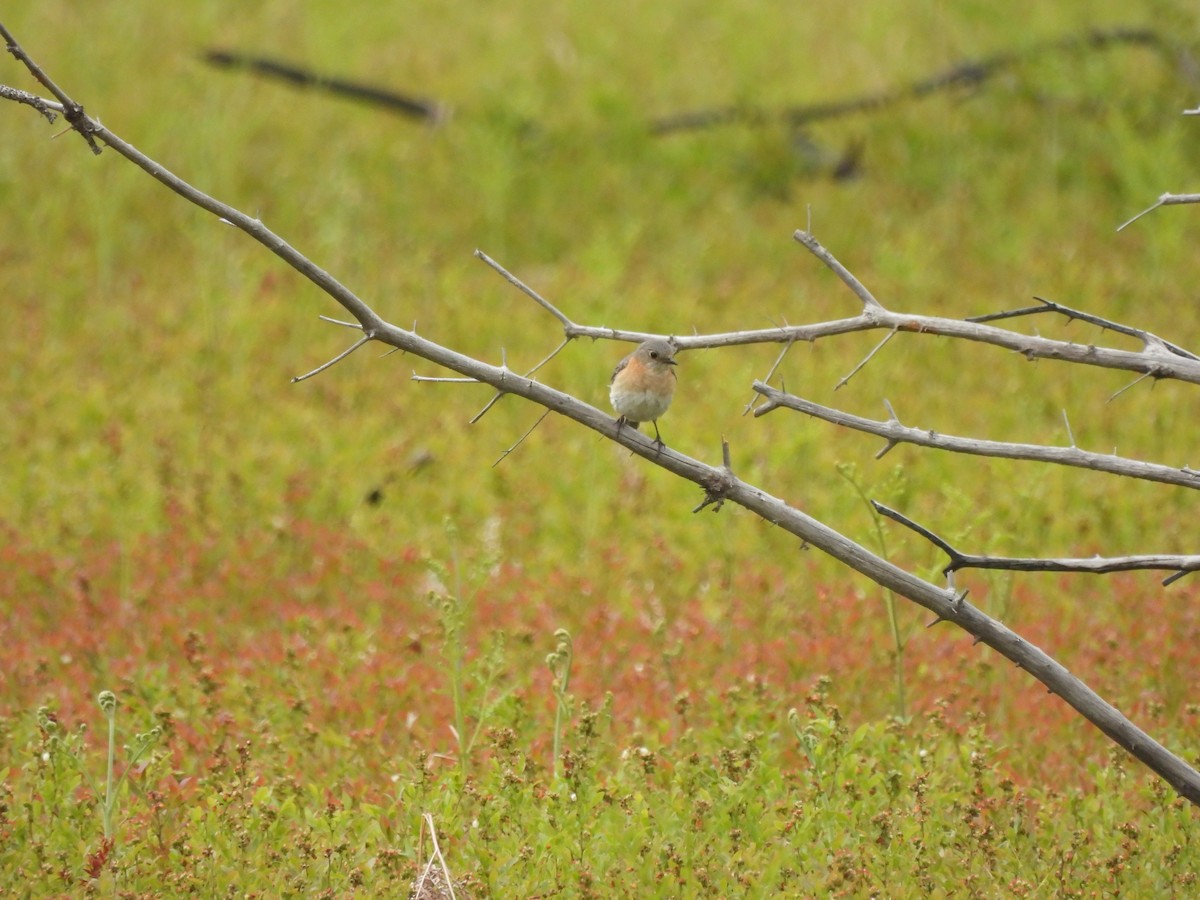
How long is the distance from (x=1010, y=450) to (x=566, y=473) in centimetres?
502

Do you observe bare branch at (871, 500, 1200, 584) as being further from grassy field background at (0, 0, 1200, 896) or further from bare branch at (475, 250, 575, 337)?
bare branch at (475, 250, 575, 337)

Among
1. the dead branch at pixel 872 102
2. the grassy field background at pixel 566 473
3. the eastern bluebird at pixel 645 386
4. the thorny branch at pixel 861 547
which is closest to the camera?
the thorny branch at pixel 861 547

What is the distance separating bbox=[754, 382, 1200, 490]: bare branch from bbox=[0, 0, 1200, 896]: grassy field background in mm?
1211

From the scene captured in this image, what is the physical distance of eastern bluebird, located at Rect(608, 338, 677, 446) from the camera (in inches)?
205

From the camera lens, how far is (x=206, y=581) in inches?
282

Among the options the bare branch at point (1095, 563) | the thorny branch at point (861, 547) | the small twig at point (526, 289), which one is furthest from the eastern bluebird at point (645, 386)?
the bare branch at point (1095, 563)

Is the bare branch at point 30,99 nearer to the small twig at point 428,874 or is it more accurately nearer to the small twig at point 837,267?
the small twig at point 837,267

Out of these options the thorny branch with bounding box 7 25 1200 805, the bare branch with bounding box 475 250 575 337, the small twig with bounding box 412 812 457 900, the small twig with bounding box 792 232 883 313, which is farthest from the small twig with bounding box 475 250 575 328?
the small twig with bounding box 412 812 457 900

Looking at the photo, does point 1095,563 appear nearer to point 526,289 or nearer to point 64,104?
point 526,289

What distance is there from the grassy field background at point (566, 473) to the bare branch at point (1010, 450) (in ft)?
→ 3.97

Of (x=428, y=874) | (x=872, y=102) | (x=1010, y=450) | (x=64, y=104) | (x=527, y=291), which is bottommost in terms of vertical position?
(x=428, y=874)

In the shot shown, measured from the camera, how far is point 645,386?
5211mm

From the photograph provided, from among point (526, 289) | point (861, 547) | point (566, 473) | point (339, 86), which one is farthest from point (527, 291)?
point (339, 86)

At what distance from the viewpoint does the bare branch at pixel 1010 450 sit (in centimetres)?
369
